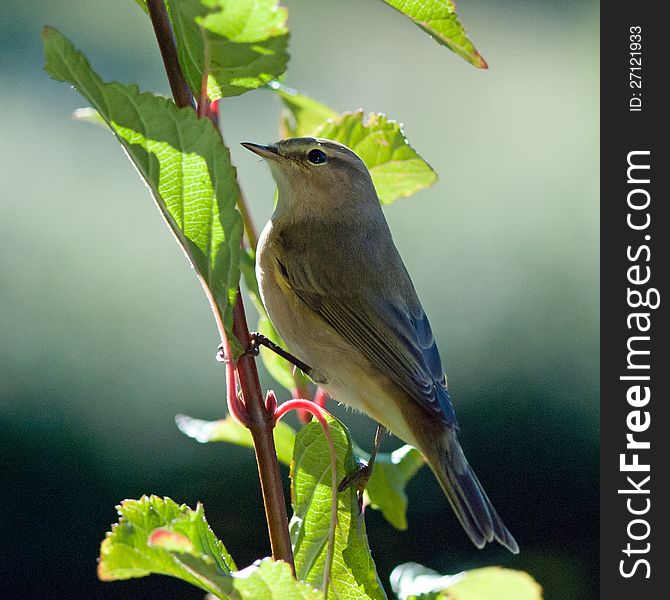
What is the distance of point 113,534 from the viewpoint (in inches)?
37.4

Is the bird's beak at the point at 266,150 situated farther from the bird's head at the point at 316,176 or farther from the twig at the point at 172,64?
the twig at the point at 172,64

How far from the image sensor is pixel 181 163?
1.01 metres

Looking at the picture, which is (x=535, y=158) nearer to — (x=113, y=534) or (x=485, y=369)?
(x=485, y=369)

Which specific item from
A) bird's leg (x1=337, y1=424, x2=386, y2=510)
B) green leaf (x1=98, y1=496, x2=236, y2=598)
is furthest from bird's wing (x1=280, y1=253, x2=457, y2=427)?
green leaf (x1=98, y1=496, x2=236, y2=598)

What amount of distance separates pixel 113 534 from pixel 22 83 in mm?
4582

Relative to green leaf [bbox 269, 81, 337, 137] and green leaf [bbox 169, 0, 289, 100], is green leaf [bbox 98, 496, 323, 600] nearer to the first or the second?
green leaf [bbox 169, 0, 289, 100]

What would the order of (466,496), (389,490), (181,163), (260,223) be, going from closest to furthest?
(181,163)
(389,490)
(466,496)
(260,223)

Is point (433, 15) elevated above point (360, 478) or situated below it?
above

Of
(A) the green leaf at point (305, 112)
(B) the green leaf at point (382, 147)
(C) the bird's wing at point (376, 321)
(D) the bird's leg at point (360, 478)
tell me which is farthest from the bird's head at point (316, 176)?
(D) the bird's leg at point (360, 478)

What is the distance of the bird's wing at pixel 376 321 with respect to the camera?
2.09m

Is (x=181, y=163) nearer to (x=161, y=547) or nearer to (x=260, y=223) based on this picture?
(x=161, y=547)

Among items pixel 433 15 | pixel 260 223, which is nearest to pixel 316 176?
pixel 433 15

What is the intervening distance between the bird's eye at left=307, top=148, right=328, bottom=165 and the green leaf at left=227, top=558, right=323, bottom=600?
4.76 ft

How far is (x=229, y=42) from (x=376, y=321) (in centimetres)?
116
